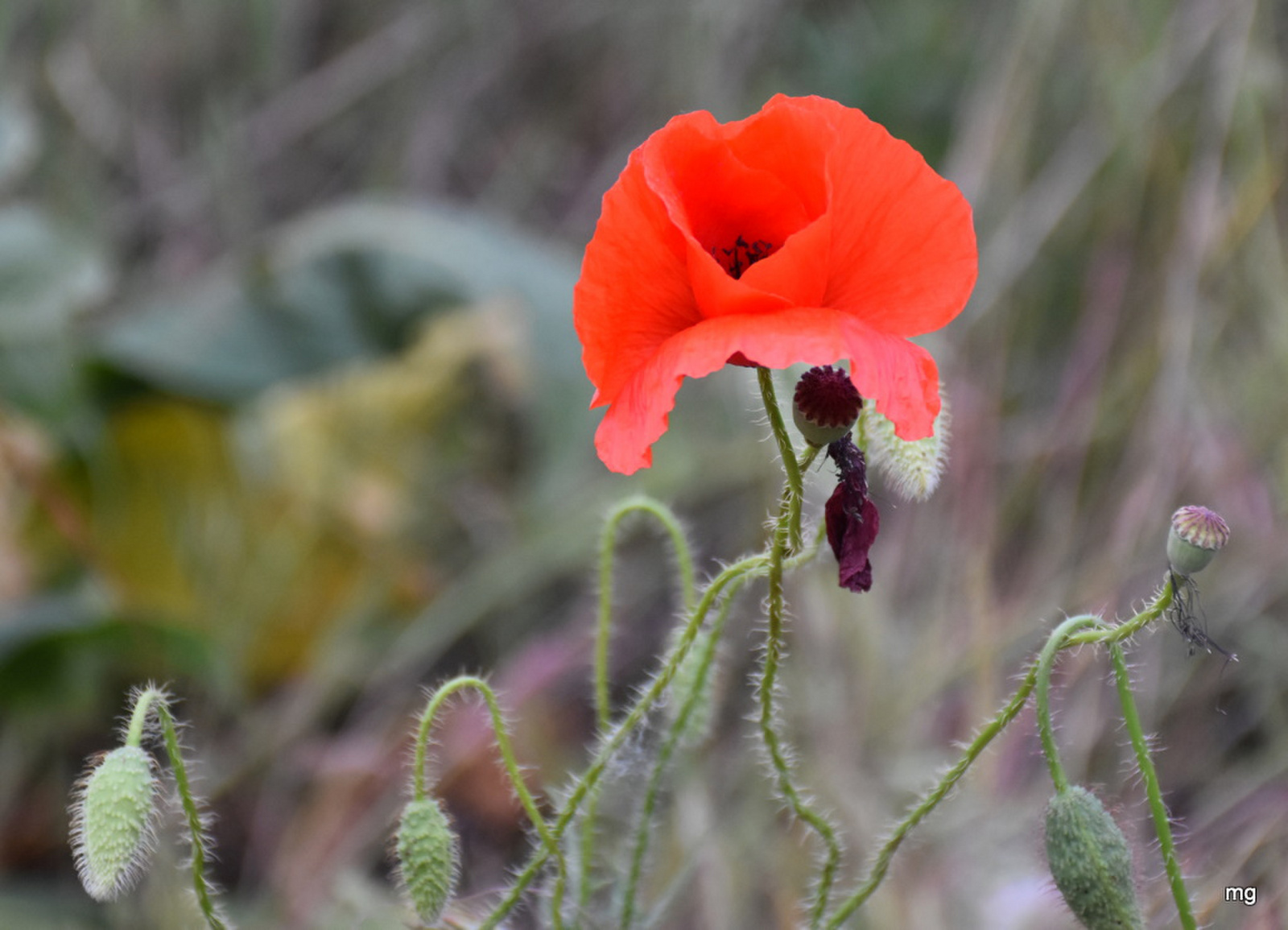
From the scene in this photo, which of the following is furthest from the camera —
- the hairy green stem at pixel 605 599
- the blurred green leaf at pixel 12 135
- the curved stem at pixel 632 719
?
the blurred green leaf at pixel 12 135

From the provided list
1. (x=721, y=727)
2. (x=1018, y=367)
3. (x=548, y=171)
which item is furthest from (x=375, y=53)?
(x=721, y=727)

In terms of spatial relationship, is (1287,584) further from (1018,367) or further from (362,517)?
(362,517)

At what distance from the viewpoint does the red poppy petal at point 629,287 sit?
0.57 meters

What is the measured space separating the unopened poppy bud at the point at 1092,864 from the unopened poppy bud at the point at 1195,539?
0.15 meters

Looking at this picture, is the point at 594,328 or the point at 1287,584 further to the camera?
the point at 1287,584

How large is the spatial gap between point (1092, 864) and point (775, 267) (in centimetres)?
34

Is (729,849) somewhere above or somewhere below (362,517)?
below

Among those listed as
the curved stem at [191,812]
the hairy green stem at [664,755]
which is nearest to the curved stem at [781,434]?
the hairy green stem at [664,755]

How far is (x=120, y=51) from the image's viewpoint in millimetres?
2703

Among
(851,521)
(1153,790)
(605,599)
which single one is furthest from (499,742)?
(1153,790)

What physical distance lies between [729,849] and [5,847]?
954 mm

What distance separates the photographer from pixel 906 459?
2.12ft

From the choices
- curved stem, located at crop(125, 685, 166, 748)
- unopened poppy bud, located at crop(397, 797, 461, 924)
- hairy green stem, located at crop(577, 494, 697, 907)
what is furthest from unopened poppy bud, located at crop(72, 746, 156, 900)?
hairy green stem, located at crop(577, 494, 697, 907)

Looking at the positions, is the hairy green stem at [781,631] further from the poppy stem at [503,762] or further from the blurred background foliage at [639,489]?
the blurred background foliage at [639,489]
